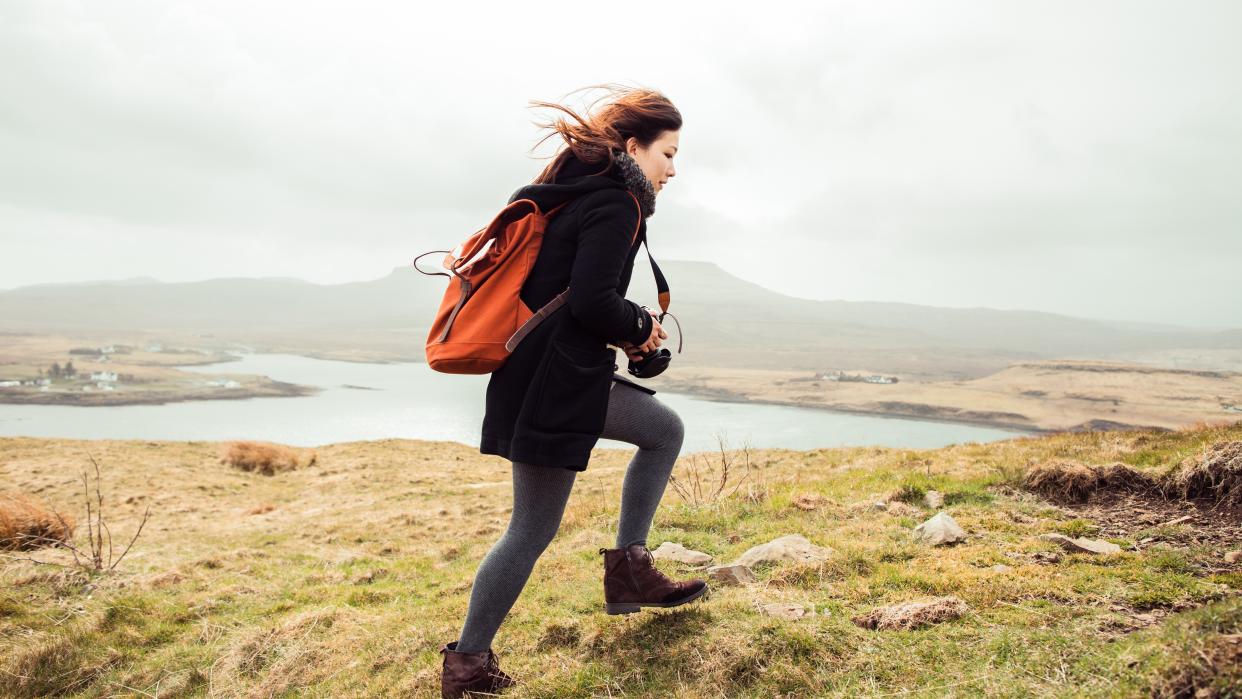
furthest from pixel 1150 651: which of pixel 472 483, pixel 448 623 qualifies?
pixel 472 483

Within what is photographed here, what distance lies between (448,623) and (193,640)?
170 centimetres

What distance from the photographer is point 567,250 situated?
2156mm

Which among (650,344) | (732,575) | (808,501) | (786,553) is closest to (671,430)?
(650,344)

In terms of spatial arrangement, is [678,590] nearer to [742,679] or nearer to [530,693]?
[742,679]

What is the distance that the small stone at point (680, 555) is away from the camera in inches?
153

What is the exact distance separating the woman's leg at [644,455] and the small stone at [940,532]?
2.12 meters

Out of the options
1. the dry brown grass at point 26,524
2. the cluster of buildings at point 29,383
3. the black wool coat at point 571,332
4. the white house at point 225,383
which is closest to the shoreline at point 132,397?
the white house at point 225,383

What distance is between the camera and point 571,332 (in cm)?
212

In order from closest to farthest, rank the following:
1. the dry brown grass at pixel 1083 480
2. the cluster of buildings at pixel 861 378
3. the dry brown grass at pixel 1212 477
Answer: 1. the dry brown grass at pixel 1212 477
2. the dry brown grass at pixel 1083 480
3. the cluster of buildings at pixel 861 378

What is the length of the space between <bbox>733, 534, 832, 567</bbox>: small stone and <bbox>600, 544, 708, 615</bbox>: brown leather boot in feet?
3.60

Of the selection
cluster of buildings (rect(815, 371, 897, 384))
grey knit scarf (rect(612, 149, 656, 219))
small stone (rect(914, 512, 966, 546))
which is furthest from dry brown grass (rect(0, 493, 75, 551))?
cluster of buildings (rect(815, 371, 897, 384))

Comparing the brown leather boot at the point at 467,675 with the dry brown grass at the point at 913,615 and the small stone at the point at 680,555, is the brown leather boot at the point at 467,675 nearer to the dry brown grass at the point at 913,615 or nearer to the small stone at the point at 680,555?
the dry brown grass at the point at 913,615

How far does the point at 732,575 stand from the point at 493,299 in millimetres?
2075

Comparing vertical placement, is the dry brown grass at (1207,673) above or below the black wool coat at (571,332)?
below
